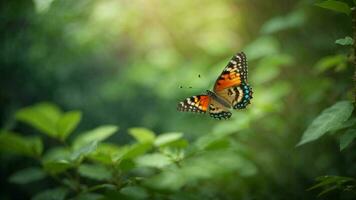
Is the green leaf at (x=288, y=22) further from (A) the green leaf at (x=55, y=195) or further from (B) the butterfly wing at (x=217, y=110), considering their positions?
(A) the green leaf at (x=55, y=195)

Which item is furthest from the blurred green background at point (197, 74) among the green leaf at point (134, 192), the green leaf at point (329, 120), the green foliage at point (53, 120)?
the green foliage at point (53, 120)

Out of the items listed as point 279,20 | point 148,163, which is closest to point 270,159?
point 279,20

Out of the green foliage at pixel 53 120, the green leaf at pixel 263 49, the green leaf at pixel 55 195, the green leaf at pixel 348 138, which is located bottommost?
the green leaf at pixel 348 138

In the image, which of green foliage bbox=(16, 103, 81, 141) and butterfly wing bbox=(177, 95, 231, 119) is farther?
butterfly wing bbox=(177, 95, 231, 119)

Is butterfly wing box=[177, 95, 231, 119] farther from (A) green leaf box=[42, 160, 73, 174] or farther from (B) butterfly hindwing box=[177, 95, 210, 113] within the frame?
(A) green leaf box=[42, 160, 73, 174]

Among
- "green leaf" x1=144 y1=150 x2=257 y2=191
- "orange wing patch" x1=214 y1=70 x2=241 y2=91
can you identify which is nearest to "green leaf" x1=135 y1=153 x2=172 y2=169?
"green leaf" x1=144 y1=150 x2=257 y2=191

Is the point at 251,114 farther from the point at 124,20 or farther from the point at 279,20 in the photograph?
the point at 124,20

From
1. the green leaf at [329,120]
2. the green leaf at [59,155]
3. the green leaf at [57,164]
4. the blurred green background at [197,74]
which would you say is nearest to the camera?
the green leaf at [329,120]
